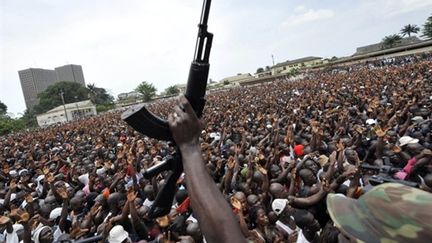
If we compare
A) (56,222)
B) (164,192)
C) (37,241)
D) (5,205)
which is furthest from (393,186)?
(5,205)

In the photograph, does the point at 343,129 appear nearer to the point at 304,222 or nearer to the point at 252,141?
the point at 252,141

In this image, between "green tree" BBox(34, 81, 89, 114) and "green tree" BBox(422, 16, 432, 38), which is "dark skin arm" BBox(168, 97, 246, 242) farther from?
"green tree" BBox(34, 81, 89, 114)

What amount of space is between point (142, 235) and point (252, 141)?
14.4ft

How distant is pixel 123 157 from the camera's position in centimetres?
754

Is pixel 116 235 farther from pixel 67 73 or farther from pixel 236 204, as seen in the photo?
pixel 67 73

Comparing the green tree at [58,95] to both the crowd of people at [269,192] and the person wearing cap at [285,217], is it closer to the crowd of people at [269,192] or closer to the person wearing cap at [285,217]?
the crowd of people at [269,192]

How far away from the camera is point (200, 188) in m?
1.20

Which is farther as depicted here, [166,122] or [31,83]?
[31,83]

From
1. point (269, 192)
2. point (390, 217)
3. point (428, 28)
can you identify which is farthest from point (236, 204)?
point (428, 28)

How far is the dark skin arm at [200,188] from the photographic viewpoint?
1.18 metres

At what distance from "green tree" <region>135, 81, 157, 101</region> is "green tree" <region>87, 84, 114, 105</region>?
39.8ft

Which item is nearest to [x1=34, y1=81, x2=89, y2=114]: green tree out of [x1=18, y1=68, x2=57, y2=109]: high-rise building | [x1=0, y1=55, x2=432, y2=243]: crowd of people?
[x1=18, y1=68, x2=57, y2=109]: high-rise building

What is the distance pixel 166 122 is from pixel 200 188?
33 centimetres

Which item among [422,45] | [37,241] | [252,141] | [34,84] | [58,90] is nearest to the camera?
[37,241]
